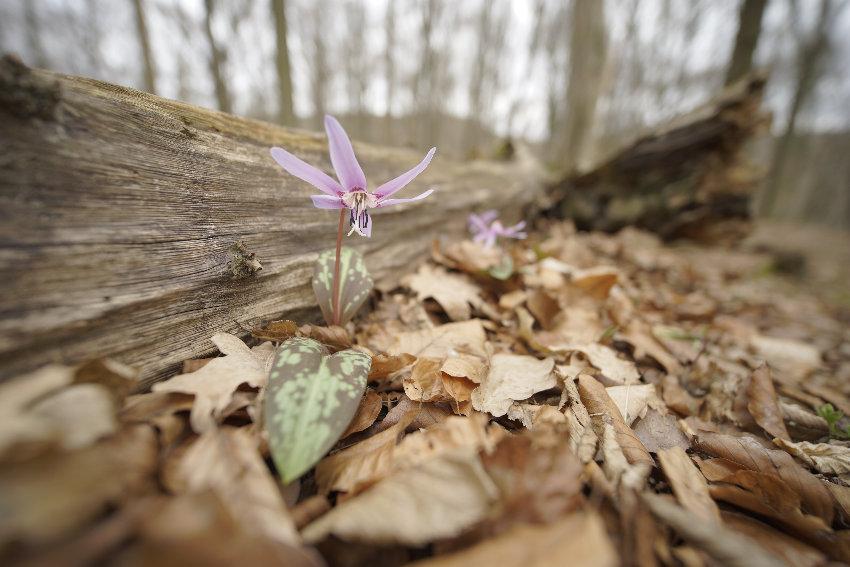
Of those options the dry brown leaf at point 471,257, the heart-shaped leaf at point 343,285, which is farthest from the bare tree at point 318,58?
the heart-shaped leaf at point 343,285

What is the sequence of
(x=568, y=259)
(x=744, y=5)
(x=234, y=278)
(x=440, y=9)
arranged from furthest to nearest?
(x=440, y=9)
(x=744, y=5)
(x=568, y=259)
(x=234, y=278)

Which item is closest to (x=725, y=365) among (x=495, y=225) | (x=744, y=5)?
(x=495, y=225)

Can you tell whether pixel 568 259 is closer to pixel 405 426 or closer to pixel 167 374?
pixel 405 426

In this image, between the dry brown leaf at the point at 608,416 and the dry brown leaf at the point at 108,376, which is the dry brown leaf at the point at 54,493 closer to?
the dry brown leaf at the point at 108,376

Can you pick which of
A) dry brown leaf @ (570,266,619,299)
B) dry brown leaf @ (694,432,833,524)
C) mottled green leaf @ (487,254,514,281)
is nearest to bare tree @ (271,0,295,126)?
mottled green leaf @ (487,254,514,281)

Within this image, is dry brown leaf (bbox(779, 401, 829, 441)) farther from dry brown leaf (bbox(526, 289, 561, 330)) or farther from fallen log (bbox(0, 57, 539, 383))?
fallen log (bbox(0, 57, 539, 383))
